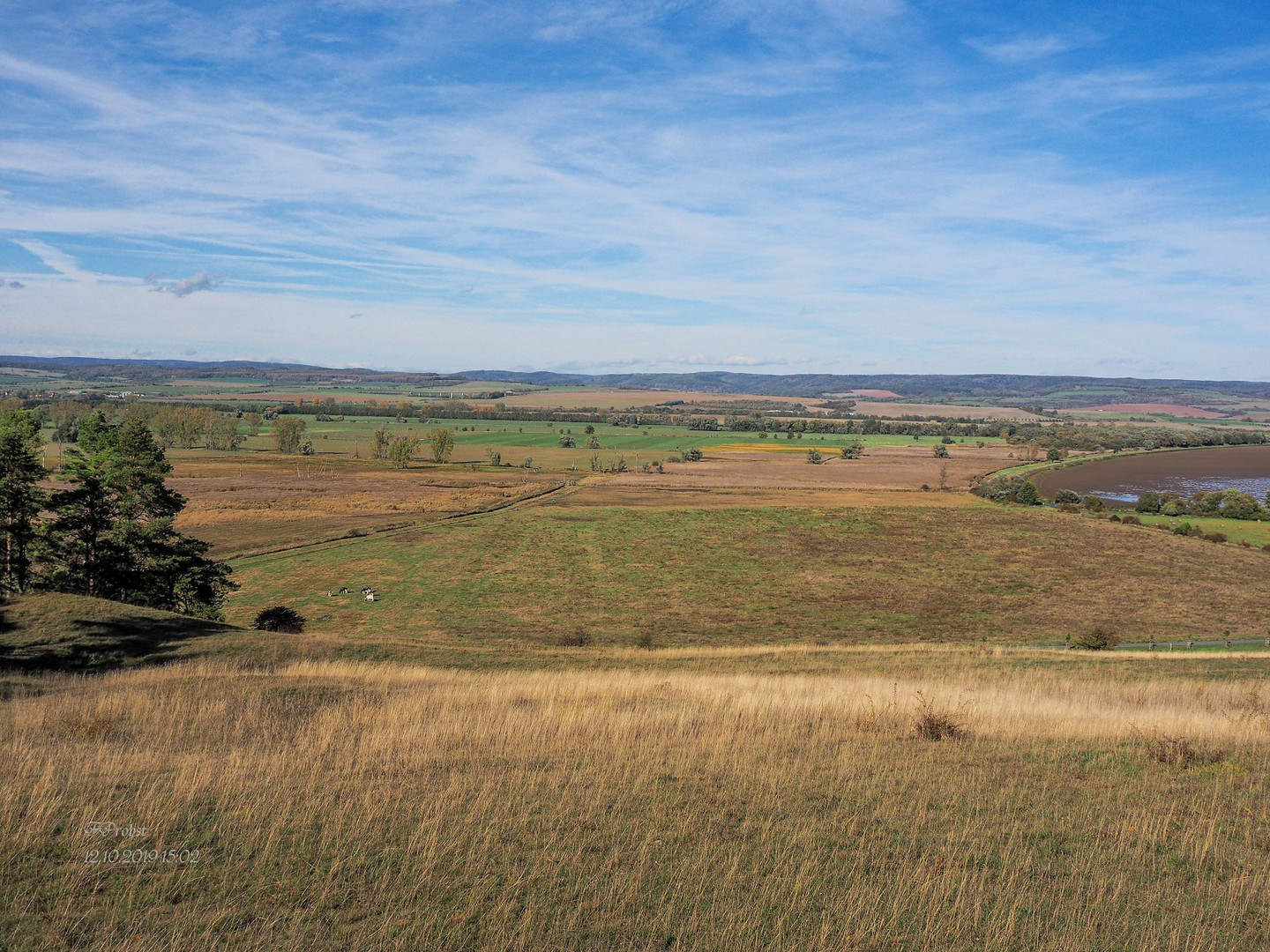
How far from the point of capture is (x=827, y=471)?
154m

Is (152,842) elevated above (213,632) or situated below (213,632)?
above

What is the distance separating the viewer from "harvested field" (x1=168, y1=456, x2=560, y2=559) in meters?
86.7

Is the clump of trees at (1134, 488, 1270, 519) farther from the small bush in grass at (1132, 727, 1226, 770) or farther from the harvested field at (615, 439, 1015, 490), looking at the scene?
the small bush in grass at (1132, 727, 1226, 770)

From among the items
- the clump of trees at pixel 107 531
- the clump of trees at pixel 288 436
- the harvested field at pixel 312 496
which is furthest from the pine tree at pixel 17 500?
the clump of trees at pixel 288 436

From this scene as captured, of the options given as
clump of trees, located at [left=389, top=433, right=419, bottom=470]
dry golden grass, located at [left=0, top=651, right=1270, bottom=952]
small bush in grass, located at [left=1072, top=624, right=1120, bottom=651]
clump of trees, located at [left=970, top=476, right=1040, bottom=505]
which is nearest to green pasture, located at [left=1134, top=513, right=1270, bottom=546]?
clump of trees, located at [left=970, top=476, right=1040, bottom=505]

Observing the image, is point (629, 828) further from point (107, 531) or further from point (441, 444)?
point (441, 444)

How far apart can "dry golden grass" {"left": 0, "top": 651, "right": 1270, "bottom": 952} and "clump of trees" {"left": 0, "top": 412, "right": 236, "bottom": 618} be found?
95.7 feet

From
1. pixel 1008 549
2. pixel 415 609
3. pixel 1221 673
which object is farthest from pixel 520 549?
pixel 1221 673

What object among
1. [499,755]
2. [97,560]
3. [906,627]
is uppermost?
[499,755]

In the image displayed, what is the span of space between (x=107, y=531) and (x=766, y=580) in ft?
164

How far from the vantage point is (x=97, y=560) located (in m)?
41.9

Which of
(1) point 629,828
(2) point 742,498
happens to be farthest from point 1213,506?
(1) point 629,828

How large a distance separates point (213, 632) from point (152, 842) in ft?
73.3

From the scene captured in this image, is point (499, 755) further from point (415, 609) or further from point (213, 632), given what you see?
point (415, 609)
